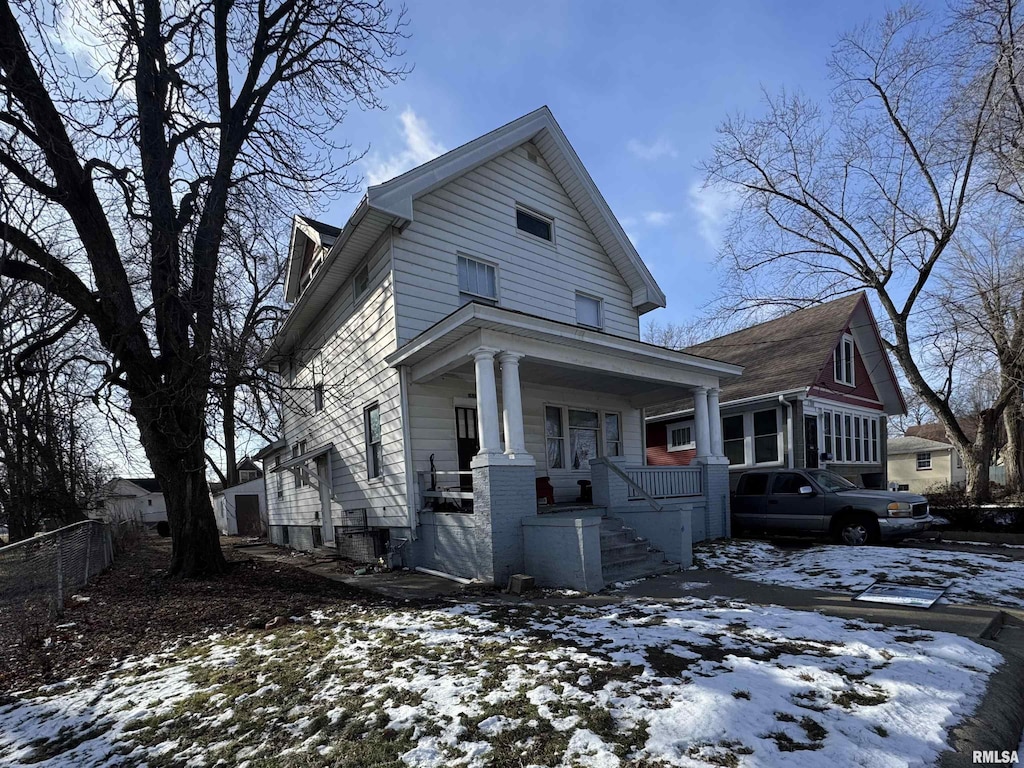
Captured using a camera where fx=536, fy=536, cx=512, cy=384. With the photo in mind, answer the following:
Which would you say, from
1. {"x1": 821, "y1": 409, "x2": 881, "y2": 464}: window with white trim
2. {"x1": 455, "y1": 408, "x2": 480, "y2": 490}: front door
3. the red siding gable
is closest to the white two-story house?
{"x1": 455, "y1": 408, "x2": 480, "y2": 490}: front door

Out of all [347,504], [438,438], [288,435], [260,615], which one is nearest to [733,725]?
[260,615]

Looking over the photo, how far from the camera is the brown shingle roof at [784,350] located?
16109 millimetres

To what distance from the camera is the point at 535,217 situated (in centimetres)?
1277

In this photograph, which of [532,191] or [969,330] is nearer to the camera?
[532,191]

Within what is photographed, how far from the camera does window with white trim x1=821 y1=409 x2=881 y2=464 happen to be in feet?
55.7

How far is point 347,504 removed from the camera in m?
12.7

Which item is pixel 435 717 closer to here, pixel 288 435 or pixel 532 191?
pixel 532 191

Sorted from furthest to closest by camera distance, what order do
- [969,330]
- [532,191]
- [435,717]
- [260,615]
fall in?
[969,330] < [532,191] < [260,615] < [435,717]

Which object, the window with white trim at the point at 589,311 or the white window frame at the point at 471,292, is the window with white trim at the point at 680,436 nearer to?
the window with white trim at the point at 589,311

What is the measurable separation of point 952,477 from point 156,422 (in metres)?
46.3

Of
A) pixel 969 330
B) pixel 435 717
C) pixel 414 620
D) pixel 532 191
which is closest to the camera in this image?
pixel 435 717

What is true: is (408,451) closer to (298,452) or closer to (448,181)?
(448,181)

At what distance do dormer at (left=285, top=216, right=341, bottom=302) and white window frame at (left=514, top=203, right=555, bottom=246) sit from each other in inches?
171

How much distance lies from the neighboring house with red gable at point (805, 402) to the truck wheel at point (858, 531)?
4618mm
